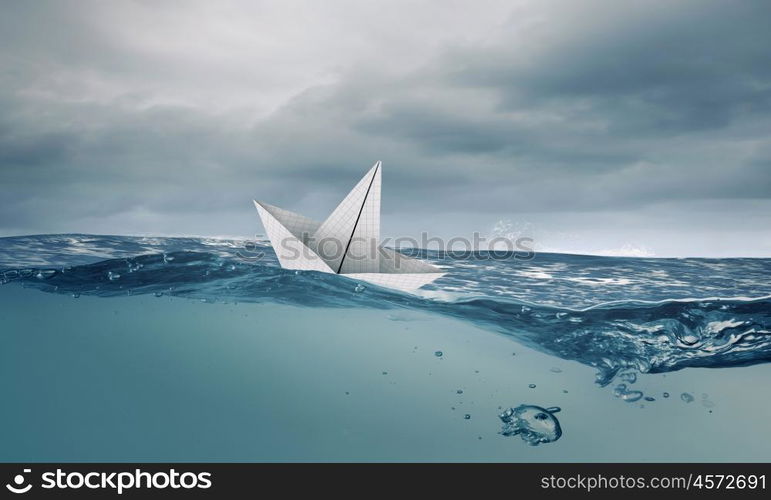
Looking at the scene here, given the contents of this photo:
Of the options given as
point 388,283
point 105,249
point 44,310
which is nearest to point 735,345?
point 388,283

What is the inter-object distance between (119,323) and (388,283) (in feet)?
43.4

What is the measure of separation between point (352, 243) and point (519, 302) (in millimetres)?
5950

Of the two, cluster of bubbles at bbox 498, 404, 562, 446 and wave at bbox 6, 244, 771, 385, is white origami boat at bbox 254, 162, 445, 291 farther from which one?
cluster of bubbles at bbox 498, 404, 562, 446

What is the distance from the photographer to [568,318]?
12.9 meters

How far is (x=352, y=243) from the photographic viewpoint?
1027 cm

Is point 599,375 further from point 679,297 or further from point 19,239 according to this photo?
point 19,239

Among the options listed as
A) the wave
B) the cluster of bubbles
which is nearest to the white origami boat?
the wave

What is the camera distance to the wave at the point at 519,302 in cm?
1259

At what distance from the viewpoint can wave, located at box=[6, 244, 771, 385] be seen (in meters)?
12.6

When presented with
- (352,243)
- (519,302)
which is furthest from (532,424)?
(352,243)

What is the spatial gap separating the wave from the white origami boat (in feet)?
6.87

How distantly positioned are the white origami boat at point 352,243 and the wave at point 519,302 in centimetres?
209

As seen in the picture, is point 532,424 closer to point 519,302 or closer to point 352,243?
point 519,302

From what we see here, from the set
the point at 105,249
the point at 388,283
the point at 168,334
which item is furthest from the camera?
the point at 168,334
